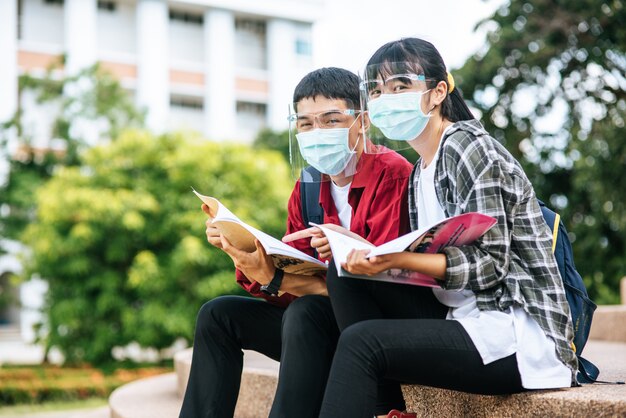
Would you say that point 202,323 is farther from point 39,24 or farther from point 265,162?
point 39,24

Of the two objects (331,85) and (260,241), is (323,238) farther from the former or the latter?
(331,85)

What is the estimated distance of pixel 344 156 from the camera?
252 centimetres

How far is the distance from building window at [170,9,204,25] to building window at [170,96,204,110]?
2671 mm

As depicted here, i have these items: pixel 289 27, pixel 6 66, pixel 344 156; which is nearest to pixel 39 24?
pixel 6 66

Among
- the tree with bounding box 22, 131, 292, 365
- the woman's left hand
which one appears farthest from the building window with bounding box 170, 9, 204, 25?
the woman's left hand

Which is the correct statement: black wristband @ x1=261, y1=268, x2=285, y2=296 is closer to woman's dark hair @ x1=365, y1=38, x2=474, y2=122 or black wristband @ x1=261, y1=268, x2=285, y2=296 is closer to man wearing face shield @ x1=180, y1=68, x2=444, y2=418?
man wearing face shield @ x1=180, y1=68, x2=444, y2=418

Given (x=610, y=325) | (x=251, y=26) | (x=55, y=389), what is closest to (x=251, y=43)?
(x=251, y=26)

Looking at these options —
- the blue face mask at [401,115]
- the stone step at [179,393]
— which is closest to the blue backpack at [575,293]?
the blue face mask at [401,115]

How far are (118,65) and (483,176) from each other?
925 inches

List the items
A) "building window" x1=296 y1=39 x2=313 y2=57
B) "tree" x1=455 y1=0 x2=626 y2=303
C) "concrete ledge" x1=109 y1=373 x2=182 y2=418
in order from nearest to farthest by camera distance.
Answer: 1. "concrete ledge" x1=109 y1=373 x2=182 y2=418
2. "tree" x1=455 y1=0 x2=626 y2=303
3. "building window" x1=296 y1=39 x2=313 y2=57

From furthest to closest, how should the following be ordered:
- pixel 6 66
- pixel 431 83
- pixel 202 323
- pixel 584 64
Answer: pixel 6 66 < pixel 584 64 < pixel 202 323 < pixel 431 83

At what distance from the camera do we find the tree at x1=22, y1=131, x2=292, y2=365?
1103cm

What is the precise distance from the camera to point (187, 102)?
2602cm

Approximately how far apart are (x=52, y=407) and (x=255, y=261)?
23.9 feet
